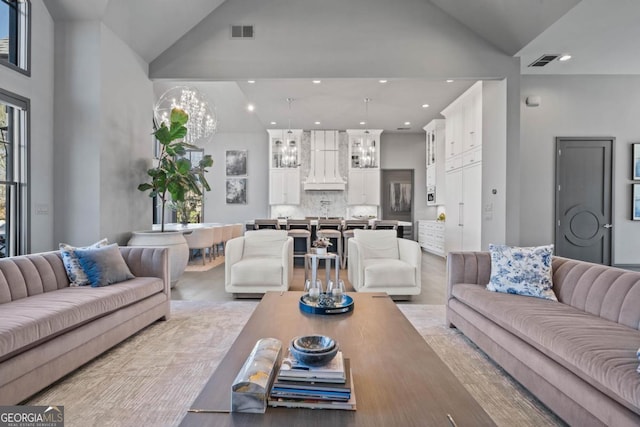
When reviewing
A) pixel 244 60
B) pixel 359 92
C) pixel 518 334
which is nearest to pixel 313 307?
pixel 518 334

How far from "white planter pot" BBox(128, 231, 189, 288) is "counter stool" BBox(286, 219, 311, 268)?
6.61ft

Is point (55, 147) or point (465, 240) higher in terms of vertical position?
point (55, 147)

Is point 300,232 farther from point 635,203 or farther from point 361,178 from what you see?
point 635,203

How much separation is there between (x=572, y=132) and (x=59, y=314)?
7148 mm

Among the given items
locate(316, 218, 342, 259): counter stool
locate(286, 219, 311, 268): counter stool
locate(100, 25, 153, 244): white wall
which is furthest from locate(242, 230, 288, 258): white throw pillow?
locate(100, 25, 153, 244): white wall

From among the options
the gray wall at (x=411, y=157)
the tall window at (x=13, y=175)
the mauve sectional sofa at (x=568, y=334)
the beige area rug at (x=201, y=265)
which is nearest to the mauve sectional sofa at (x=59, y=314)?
the tall window at (x=13, y=175)

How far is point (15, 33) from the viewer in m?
3.57

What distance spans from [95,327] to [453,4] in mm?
5544

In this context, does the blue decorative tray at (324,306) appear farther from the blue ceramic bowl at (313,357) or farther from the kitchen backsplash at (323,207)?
the kitchen backsplash at (323,207)

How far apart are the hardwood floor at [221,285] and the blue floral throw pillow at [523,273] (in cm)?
140

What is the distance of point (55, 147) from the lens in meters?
3.99

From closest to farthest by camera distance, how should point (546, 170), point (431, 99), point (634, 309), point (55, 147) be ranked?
point (634, 309), point (55, 147), point (546, 170), point (431, 99)

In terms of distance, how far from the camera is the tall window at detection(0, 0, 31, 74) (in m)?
3.47

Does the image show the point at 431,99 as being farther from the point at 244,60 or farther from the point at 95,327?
the point at 95,327
